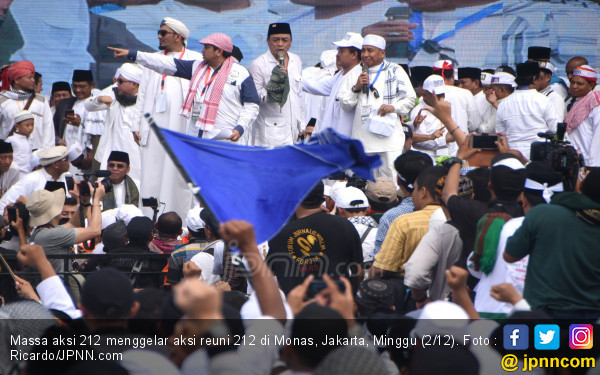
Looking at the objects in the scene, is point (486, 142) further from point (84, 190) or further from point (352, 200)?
point (84, 190)

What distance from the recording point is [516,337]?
3826 millimetres

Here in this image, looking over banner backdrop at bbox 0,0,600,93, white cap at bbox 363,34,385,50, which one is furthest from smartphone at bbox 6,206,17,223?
banner backdrop at bbox 0,0,600,93

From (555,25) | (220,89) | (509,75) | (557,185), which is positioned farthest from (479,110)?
(557,185)

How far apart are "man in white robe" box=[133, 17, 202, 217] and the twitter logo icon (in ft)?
21.7

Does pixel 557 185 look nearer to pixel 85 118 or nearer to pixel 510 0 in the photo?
pixel 85 118

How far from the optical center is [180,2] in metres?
15.8

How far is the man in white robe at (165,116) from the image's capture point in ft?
33.0

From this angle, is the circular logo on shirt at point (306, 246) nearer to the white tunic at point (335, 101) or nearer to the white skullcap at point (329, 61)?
the white tunic at point (335, 101)

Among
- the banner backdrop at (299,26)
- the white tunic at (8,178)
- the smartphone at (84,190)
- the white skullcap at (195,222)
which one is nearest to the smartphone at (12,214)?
the smartphone at (84,190)

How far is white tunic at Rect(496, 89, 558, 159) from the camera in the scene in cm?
965

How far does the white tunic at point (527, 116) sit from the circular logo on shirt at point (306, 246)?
5008mm

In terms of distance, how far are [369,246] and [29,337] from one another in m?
2.86

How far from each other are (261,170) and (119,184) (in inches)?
202

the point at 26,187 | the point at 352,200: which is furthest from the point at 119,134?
the point at 352,200
